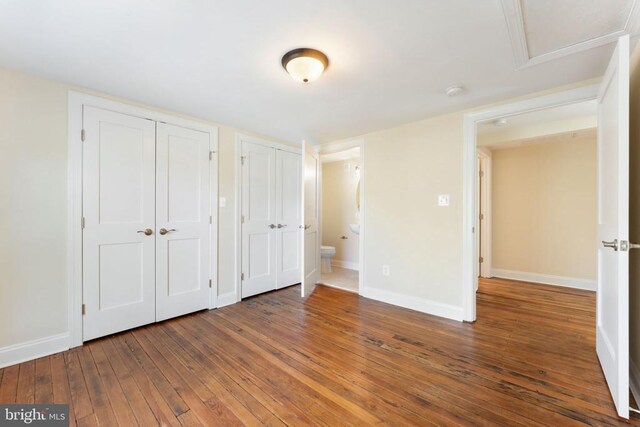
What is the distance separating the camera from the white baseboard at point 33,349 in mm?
1918

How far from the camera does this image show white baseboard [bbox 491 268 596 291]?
3730mm

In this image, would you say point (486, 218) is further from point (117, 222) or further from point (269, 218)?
point (117, 222)

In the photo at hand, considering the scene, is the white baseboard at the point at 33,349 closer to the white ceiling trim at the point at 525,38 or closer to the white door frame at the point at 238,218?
the white door frame at the point at 238,218

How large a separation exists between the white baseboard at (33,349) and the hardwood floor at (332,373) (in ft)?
0.24

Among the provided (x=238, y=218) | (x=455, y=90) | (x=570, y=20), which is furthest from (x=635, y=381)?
(x=238, y=218)

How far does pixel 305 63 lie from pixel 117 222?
215 centimetres

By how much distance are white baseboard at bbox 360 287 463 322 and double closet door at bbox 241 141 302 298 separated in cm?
122

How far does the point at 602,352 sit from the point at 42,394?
3.60 m

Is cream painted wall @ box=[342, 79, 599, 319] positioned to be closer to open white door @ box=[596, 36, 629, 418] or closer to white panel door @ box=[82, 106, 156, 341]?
open white door @ box=[596, 36, 629, 418]

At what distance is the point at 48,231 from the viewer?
210 cm

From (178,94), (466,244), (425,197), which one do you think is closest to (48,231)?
(178,94)

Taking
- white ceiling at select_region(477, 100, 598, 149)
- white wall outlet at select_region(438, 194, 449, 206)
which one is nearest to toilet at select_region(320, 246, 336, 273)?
white wall outlet at select_region(438, 194, 449, 206)

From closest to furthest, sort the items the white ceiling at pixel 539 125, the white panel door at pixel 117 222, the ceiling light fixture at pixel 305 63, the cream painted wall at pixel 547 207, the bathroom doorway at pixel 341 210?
the ceiling light fixture at pixel 305 63
the white panel door at pixel 117 222
the white ceiling at pixel 539 125
the cream painted wall at pixel 547 207
the bathroom doorway at pixel 341 210

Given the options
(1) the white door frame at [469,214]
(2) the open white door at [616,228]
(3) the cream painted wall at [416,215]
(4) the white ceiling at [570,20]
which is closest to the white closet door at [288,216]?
(3) the cream painted wall at [416,215]
